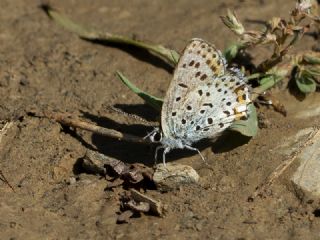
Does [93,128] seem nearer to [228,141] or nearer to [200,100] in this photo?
[200,100]

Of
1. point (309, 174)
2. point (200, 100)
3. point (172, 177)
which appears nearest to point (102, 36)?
point (200, 100)

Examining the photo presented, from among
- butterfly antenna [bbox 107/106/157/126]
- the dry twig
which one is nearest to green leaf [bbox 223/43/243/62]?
butterfly antenna [bbox 107/106/157/126]

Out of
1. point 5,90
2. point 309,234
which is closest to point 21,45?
point 5,90

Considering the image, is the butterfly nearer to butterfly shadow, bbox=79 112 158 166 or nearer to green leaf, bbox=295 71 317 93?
butterfly shadow, bbox=79 112 158 166

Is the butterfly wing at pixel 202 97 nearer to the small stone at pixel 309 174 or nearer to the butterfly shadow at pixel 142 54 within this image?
the small stone at pixel 309 174

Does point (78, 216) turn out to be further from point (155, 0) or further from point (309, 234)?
point (155, 0)
